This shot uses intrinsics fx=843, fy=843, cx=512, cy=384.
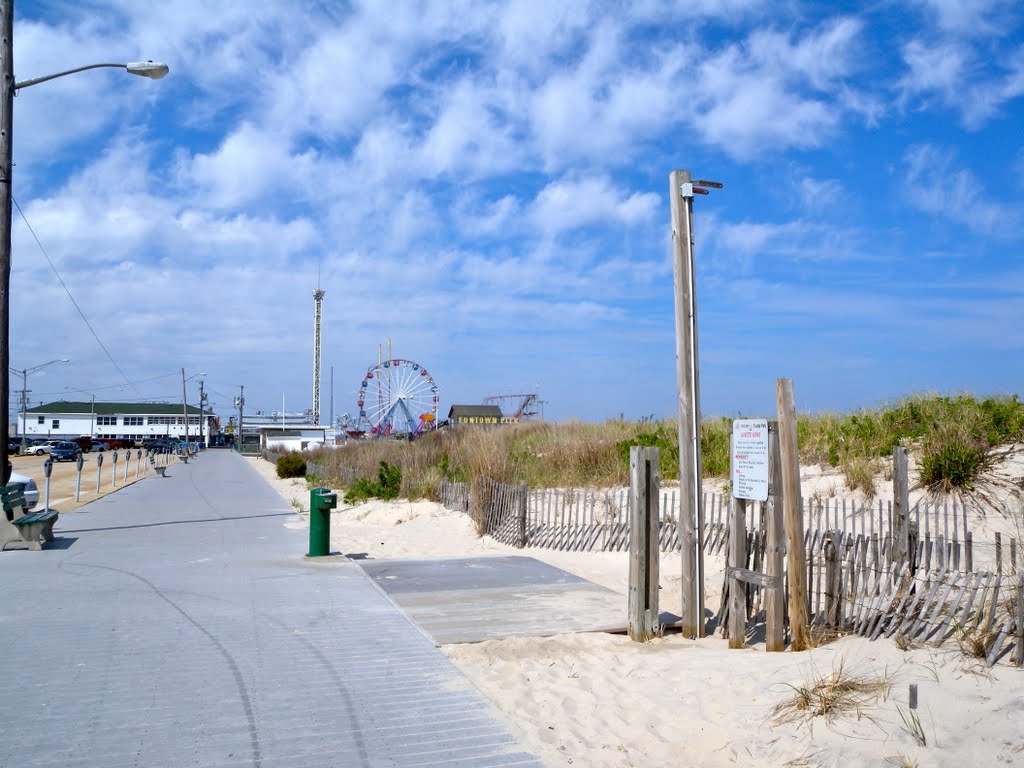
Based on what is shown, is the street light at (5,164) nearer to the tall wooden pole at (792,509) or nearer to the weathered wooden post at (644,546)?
the weathered wooden post at (644,546)

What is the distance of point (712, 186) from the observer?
7.36m

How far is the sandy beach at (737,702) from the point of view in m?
4.36

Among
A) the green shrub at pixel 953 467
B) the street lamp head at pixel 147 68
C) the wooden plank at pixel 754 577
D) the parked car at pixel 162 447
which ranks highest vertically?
the street lamp head at pixel 147 68

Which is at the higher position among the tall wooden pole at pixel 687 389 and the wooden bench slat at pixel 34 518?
the tall wooden pole at pixel 687 389

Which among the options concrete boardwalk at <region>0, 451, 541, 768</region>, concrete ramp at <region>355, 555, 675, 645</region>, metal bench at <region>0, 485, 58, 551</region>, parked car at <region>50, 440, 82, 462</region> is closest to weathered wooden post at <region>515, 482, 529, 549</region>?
concrete ramp at <region>355, 555, 675, 645</region>

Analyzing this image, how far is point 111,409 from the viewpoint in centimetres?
14088

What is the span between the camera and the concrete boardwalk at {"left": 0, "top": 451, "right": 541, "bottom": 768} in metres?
4.74

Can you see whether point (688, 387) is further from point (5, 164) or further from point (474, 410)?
point (474, 410)

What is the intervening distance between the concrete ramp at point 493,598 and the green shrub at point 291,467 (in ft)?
91.1

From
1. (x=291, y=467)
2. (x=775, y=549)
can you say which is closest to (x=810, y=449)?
(x=775, y=549)

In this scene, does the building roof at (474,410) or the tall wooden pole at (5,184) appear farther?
the building roof at (474,410)

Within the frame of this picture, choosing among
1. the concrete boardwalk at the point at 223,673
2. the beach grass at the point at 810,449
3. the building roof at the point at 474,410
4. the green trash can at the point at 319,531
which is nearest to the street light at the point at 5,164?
the concrete boardwalk at the point at 223,673

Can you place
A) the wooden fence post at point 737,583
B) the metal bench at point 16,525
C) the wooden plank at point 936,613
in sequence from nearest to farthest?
the wooden plank at point 936,613, the wooden fence post at point 737,583, the metal bench at point 16,525

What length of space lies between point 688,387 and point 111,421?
148 metres
